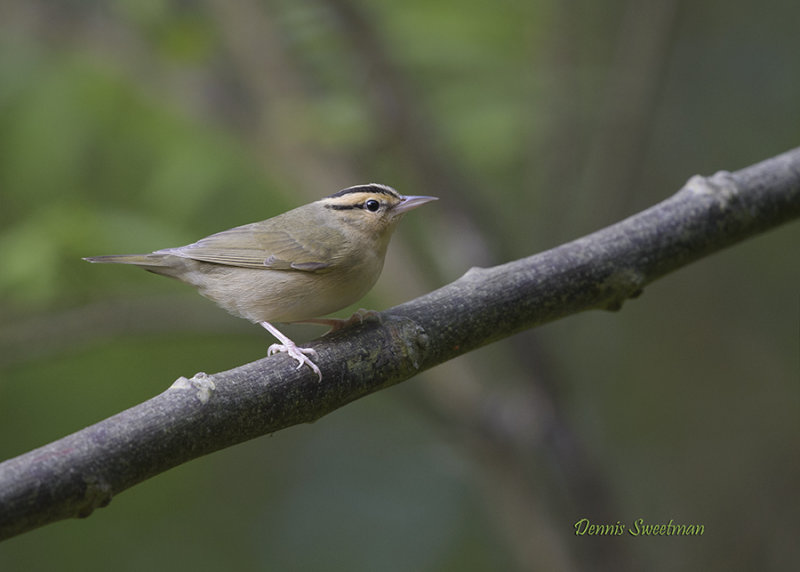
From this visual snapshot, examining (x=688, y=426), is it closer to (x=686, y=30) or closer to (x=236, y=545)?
(x=686, y=30)

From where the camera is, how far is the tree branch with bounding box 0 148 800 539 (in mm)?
2061

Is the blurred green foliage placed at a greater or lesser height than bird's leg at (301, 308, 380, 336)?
greater

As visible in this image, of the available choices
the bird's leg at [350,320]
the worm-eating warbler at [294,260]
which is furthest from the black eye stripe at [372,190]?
the bird's leg at [350,320]

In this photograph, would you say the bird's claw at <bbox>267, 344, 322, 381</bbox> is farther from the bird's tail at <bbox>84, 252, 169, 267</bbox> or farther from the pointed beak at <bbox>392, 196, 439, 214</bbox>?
the pointed beak at <bbox>392, 196, 439, 214</bbox>

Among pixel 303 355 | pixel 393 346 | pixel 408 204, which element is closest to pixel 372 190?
pixel 408 204

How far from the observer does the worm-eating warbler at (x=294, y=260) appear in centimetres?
354

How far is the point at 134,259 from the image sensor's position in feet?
11.5

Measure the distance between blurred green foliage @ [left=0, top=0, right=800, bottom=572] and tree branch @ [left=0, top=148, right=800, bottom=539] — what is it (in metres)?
1.95

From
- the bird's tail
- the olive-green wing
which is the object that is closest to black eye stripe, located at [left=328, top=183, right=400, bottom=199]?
the olive-green wing

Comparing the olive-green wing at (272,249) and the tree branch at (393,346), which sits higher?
the olive-green wing at (272,249)

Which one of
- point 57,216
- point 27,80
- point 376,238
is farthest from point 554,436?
point 27,80

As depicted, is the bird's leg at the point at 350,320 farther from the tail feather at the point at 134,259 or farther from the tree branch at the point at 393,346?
the tail feather at the point at 134,259

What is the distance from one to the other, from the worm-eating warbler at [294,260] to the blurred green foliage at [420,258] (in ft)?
2.13

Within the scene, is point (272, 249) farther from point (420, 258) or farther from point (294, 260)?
point (420, 258)
